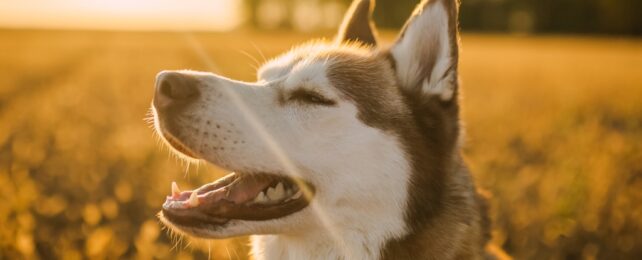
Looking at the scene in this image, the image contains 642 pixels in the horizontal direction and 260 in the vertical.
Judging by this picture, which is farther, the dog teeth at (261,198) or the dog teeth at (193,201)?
the dog teeth at (261,198)

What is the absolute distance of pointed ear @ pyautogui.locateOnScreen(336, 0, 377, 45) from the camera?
4423 millimetres

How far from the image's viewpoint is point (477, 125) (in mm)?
10742

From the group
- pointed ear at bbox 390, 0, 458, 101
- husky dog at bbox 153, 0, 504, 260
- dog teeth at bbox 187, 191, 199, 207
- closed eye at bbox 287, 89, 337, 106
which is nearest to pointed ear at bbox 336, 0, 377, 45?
pointed ear at bbox 390, 0, 458, 101

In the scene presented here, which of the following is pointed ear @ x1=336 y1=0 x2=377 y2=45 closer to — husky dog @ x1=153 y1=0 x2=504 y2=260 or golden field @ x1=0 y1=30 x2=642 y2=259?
golden field @ x1=0 y1=30 x2=642 y2=259

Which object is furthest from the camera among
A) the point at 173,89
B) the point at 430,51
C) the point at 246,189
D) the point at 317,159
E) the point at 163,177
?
the point at 163,177

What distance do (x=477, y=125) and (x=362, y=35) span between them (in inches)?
261

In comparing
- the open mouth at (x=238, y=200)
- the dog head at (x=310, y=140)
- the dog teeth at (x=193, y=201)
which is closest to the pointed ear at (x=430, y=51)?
the dog head at (x=310, y=140)

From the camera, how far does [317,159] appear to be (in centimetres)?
336

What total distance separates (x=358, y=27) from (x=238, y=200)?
1636mm

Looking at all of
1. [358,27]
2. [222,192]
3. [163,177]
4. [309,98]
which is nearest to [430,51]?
[309,98]

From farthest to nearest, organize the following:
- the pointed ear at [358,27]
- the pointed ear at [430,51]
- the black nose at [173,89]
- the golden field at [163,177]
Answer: the golden field at [163,177], the pointed ear at [358,27], the pointed ear at [430,51], the black nose at [173,89]

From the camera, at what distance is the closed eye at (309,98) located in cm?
348

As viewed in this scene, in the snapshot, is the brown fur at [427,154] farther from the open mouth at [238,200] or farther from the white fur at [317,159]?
the open mouth at [238,200]

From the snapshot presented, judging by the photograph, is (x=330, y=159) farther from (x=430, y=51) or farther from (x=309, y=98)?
(x=430, y=51)
